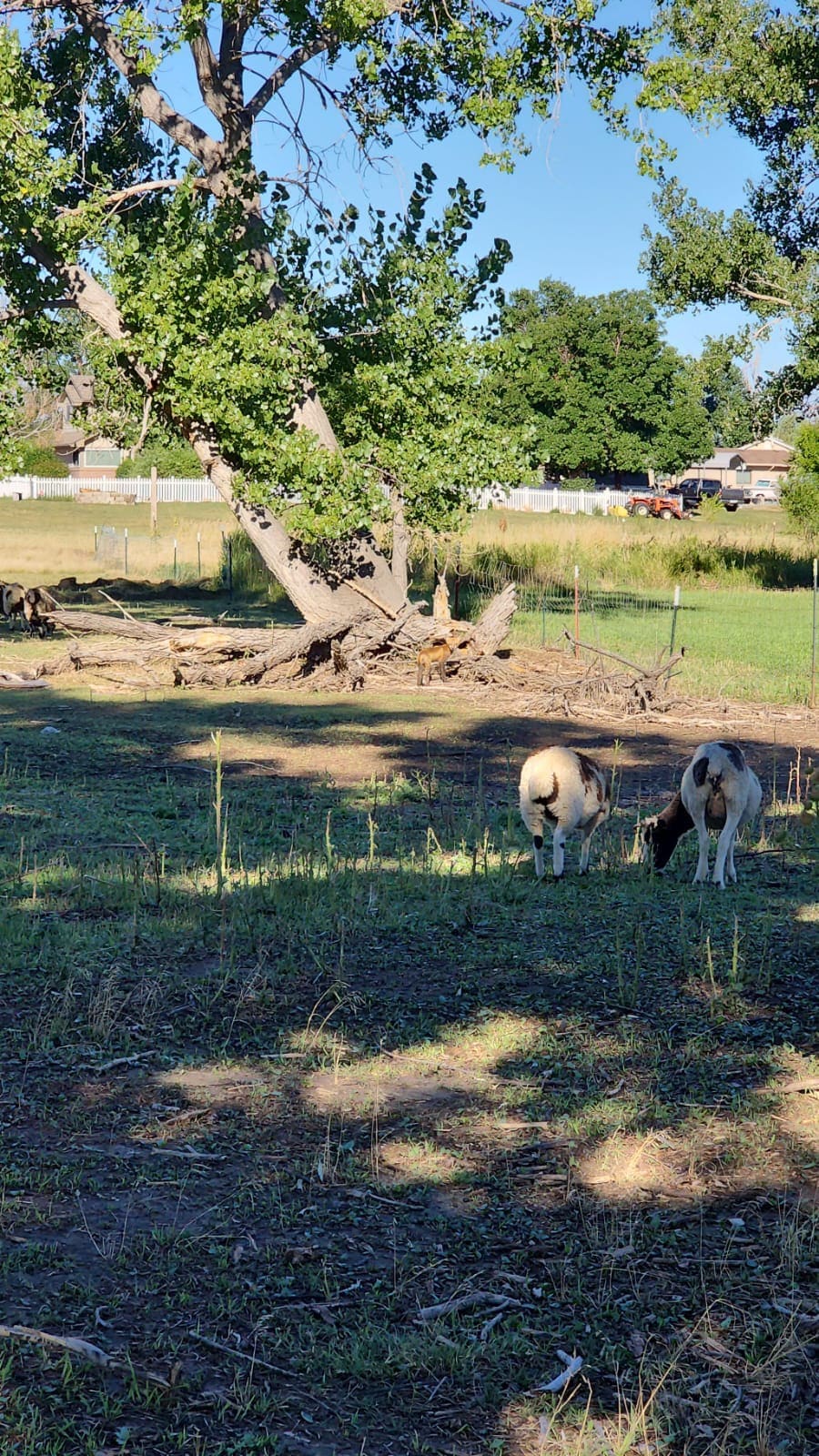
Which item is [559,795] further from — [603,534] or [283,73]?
[603,534]

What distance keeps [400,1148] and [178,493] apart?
78726 millimetres

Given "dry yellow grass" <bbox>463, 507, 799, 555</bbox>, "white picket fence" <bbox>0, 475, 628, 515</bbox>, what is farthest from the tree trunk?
"white picket fence" <bbox>0, 475, 628, 515</bbox>

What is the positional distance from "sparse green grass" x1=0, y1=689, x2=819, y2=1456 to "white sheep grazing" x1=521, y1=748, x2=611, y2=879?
356 millimetres

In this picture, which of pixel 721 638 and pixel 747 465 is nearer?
pixel 721 638

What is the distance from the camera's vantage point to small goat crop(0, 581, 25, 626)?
27344 mm

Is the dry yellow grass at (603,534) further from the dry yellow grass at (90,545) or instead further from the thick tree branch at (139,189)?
the thick tree branch at (139,189)

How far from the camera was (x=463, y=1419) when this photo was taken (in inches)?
153

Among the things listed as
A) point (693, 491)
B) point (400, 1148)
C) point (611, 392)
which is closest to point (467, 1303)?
point (400, 1148)

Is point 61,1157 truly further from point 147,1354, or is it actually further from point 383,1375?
point 383,1375

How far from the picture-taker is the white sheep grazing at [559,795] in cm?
922

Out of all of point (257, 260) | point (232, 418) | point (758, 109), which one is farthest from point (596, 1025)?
point (758, 109)

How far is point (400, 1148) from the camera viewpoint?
A: 555 centimetres

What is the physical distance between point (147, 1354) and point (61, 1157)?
1.41 meters

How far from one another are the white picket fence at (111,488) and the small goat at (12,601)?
177 feet
